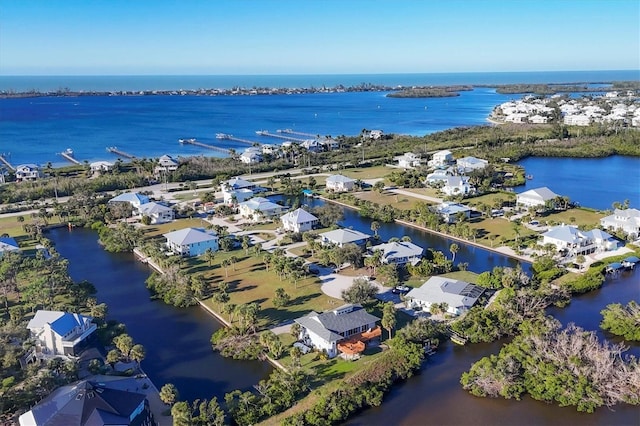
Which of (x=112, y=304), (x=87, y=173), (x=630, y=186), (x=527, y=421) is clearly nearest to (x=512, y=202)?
(x=630, y=186)

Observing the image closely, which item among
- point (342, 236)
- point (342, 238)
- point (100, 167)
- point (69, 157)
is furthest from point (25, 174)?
point (342, 238)

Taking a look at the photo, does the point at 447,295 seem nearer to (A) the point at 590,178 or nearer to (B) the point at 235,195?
(B) the point at 235,195

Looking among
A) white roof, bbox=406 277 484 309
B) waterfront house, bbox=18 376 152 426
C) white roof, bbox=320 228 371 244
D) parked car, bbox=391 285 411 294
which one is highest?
white roof, bbox=320 228 371 244

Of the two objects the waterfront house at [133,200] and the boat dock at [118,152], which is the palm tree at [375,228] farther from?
the boat dock at [118,152]

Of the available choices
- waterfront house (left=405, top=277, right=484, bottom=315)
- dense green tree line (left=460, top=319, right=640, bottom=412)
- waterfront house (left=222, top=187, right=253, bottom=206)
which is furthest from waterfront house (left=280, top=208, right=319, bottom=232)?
dense green tree line (left=460, top=319, right=640, bottom=412)

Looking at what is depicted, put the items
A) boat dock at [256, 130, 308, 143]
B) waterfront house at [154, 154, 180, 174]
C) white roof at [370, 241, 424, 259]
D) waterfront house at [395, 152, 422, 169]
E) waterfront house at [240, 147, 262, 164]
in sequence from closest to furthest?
1. white roof at [370, 241, 424, 259]
2. waterfront house at [154, 154, 180, 174]
3. waterfront house at [395, 152, 422, 169]
4. waterfront house at [240, 147, 262, 164]
5. boat dock at [256, 130, 308, 143]

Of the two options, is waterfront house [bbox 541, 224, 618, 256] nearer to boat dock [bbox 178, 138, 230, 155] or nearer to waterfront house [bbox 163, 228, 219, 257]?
waterfront house [bbox 163, 228, 219, 257]
